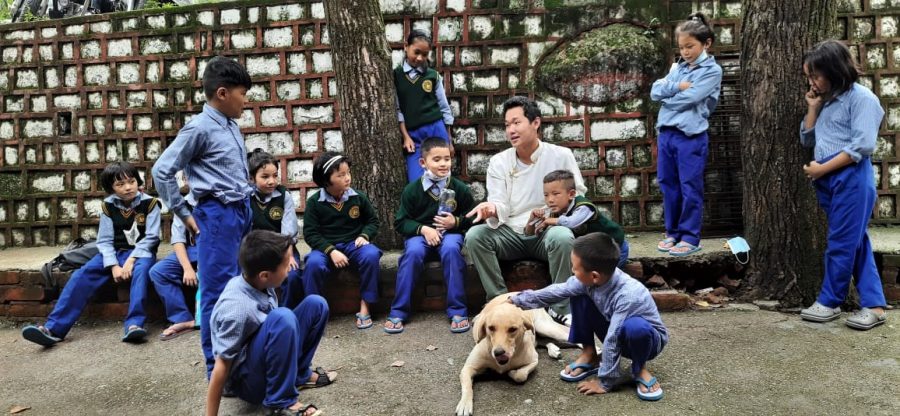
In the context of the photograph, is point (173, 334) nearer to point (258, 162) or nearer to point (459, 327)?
point (258, 162)

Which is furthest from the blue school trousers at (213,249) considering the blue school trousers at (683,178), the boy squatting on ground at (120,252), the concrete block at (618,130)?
the concrete block at (618,130)

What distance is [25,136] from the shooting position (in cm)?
606

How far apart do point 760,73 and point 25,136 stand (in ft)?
22.2

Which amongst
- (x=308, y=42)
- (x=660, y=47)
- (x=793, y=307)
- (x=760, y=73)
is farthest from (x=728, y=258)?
(x=308, y=42)

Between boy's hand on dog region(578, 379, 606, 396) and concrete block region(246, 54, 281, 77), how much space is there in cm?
423

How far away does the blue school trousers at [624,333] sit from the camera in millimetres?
2770

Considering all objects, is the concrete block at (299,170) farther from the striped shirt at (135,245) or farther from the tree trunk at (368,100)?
the striped shirt at (135,245)

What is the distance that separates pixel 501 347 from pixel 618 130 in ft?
10.4

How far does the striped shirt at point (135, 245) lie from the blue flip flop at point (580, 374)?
3.19m

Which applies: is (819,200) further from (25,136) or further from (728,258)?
(25,136)

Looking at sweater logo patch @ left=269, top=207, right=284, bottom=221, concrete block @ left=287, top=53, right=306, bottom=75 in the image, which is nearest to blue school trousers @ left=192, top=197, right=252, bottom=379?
sweater logo patch @ left=269, top=207, right=284, bottom=221

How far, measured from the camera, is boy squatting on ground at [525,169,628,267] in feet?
12.3

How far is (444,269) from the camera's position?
13.3ft

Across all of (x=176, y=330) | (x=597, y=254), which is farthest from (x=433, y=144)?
(x=176, y=330)
